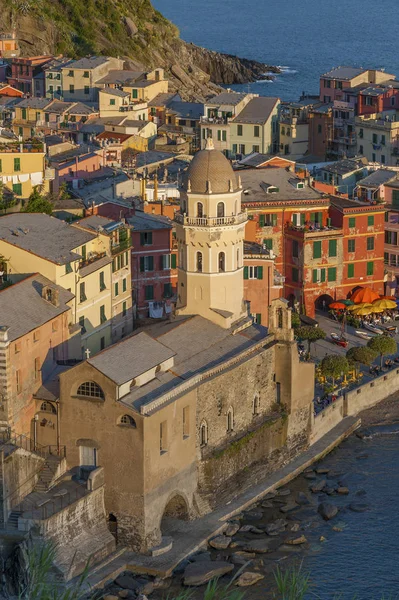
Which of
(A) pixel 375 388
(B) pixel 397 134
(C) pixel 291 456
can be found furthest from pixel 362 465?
(B) pixel 397 134

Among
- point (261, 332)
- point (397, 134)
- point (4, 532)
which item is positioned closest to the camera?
point (4, 532)

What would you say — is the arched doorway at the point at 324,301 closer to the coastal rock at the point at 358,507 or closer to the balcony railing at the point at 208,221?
the balcony railing at the point at 208,221

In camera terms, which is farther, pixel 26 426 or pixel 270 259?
pixel 270 259

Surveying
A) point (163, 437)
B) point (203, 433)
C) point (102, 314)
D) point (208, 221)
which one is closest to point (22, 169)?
point (102, 314)

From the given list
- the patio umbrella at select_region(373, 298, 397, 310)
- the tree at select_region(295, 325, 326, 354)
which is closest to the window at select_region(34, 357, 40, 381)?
the tree at select_region(295, 325, 326, 354)

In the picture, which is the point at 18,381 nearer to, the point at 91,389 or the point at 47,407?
the point at 47,407

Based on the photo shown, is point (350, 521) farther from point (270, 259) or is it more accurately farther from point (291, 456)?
point (270, 259)

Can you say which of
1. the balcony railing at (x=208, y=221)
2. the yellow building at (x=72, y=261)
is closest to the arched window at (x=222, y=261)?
the balcony railing at (x=208, y=221)
